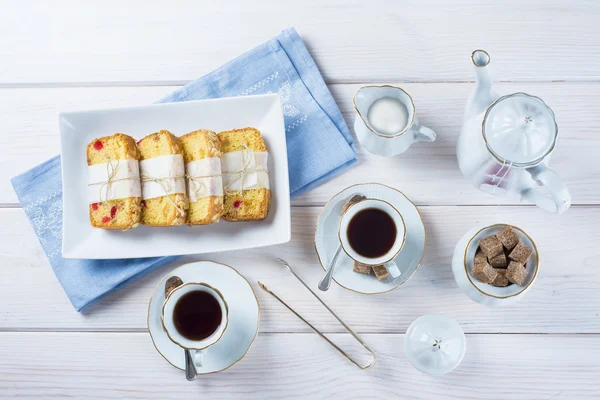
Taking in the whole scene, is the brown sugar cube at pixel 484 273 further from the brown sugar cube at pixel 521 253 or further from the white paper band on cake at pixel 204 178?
the white paper band on cake at pixel 204 178

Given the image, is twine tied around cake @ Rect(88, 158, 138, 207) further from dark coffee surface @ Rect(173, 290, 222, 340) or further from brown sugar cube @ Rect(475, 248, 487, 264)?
brown sugar cube @ Rect(475, 248, 487, 264)

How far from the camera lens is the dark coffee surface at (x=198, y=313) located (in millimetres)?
1315

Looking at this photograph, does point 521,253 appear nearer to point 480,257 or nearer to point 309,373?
point 480,257

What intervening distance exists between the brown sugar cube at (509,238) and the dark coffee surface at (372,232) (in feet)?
0.84

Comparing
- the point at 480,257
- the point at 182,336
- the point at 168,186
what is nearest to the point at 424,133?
the point at 480,257

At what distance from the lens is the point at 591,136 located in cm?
144

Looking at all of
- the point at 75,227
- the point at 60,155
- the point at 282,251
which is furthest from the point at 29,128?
the point at 282,251

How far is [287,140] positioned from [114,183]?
46 centimetres

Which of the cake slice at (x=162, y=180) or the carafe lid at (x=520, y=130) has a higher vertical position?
the carafe lid at (x=520, y=130)

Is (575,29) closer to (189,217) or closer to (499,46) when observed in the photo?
(499,46)

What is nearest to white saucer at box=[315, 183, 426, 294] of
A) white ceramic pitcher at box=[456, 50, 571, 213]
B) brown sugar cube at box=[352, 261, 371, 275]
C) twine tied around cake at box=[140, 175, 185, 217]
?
brown sugar cube at box=[352, 261, 371, 275]

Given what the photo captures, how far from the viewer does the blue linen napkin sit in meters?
1.42

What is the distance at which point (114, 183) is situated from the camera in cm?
134

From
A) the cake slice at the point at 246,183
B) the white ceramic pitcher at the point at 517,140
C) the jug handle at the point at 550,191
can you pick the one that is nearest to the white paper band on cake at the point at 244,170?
the cake slice at the point at 246,183
